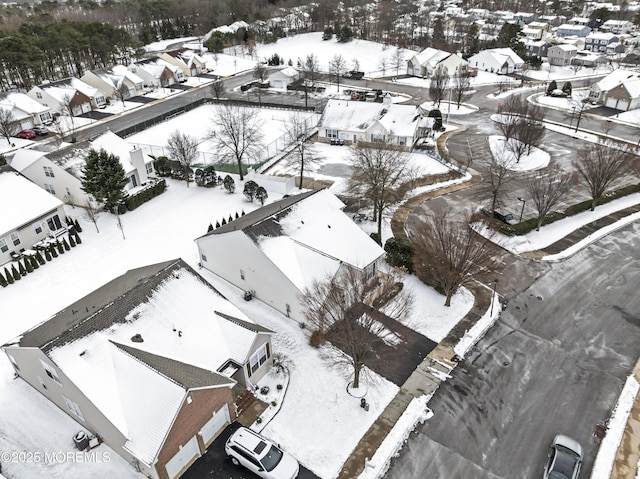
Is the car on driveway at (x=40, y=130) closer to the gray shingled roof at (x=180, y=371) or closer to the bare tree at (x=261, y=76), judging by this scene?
the bare tree at (x=261, y=76)

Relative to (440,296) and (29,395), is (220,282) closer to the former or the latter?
(29,395)

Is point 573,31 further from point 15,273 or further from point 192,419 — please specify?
point 192,419

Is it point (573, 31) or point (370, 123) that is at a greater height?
point (573, 31)

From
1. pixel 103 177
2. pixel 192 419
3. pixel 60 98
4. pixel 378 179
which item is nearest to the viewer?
pixel 192 419

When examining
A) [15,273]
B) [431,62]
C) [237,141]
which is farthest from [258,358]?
[431,62]

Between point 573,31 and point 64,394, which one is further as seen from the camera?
point 573,31

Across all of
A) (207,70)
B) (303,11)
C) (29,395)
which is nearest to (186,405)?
(29,395)

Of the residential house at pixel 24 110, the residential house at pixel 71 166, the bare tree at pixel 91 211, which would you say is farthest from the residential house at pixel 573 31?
the bare tree at pixel 91 211

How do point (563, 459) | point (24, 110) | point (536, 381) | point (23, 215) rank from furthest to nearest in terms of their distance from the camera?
1. point (24, 110)
2. point (23, 215)
3. point (536, 381)
4. point (563, 459)
